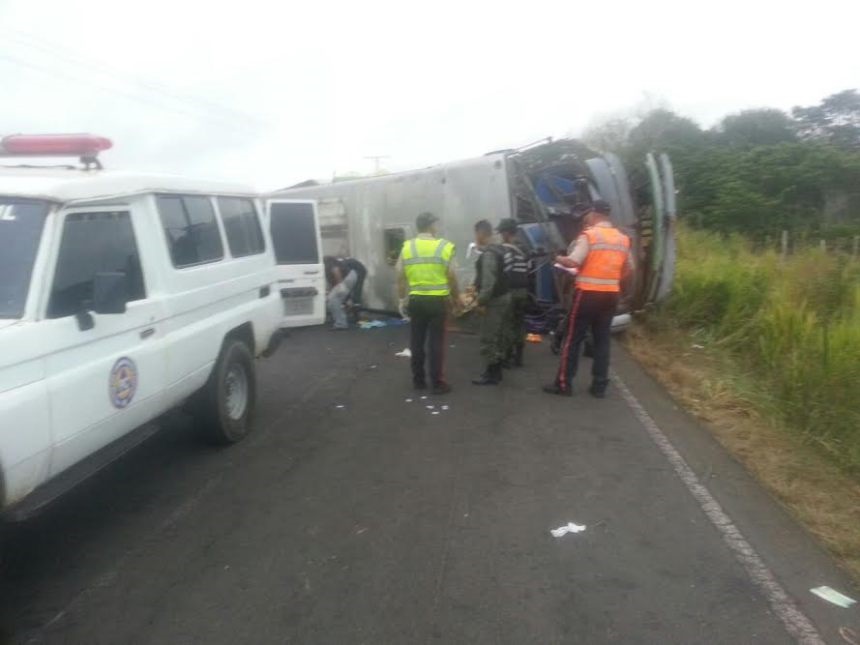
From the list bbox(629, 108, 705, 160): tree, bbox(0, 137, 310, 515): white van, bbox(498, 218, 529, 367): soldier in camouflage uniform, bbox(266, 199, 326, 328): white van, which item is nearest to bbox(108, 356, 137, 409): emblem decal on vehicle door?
bbox(0, 137, 310, 515): white van

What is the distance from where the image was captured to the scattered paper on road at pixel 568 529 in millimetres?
4371

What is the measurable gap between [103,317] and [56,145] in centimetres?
130

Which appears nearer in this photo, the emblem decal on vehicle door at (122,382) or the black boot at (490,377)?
the emblem decal on vehicle door at (122,382)

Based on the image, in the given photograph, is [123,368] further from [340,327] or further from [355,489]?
[340,327]

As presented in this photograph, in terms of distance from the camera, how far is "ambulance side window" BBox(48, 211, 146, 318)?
12.8 feet

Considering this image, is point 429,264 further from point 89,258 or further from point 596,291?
point 89,258

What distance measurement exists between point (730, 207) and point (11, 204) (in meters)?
17.4

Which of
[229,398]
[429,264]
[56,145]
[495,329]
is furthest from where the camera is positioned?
[495,329]

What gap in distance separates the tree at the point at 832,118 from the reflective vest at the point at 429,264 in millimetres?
27017

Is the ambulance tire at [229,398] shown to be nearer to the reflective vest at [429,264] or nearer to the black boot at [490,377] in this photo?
the reflective vest at [429,264]

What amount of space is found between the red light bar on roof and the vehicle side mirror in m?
1.11

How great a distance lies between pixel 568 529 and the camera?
14.5 feet

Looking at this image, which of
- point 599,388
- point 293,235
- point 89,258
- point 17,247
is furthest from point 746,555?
point 293,235

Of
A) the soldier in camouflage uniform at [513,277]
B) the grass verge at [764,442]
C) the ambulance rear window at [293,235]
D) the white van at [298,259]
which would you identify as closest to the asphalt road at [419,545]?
the grass verge at [764,442]
